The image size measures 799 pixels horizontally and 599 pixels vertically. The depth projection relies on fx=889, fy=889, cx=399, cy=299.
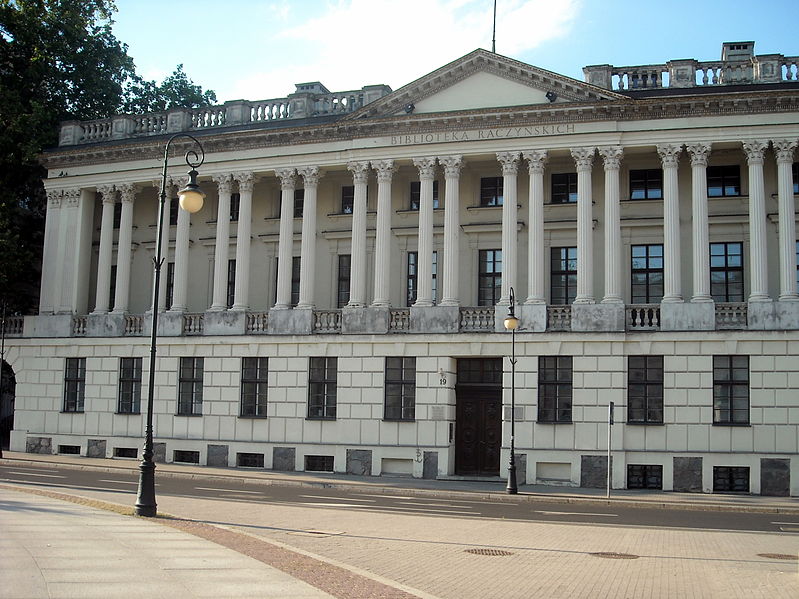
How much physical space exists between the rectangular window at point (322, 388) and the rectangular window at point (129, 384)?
8511 millimetres

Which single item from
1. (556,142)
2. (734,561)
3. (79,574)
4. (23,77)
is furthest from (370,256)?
(79,574)

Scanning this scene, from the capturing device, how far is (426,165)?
3638cm

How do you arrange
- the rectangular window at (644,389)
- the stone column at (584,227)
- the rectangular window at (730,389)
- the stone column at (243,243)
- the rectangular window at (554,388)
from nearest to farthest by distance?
the rectangular window at (730,389), the rectangular window at (644,389), the rectangular window at (554,388), the stone column at (584,227), the stone column at (243,243)

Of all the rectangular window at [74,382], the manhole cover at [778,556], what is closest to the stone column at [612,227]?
the manhole cover at [778,556]

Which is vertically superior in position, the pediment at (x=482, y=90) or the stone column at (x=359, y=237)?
the pediment at (x=482, y=90)

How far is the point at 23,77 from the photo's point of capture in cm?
4528

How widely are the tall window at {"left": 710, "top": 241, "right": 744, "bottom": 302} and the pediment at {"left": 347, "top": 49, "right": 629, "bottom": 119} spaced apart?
276 inches

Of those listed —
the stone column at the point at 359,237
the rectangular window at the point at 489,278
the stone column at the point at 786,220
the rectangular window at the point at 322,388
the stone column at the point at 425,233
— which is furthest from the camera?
the stone column at the point at 359,237

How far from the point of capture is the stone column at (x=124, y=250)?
40875 millimetres

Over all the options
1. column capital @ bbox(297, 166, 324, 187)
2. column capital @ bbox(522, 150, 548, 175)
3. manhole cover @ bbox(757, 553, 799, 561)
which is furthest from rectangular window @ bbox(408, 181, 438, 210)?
manhole cover @ bbox(757, 553, 799, 561)

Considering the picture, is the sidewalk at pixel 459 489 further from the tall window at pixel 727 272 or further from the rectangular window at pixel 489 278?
the tall window at pixel 727 272

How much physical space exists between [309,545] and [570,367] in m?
19.4

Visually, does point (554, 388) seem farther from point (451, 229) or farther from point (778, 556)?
point (778, 556)

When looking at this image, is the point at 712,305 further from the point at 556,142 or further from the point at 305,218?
the point at 305,218
